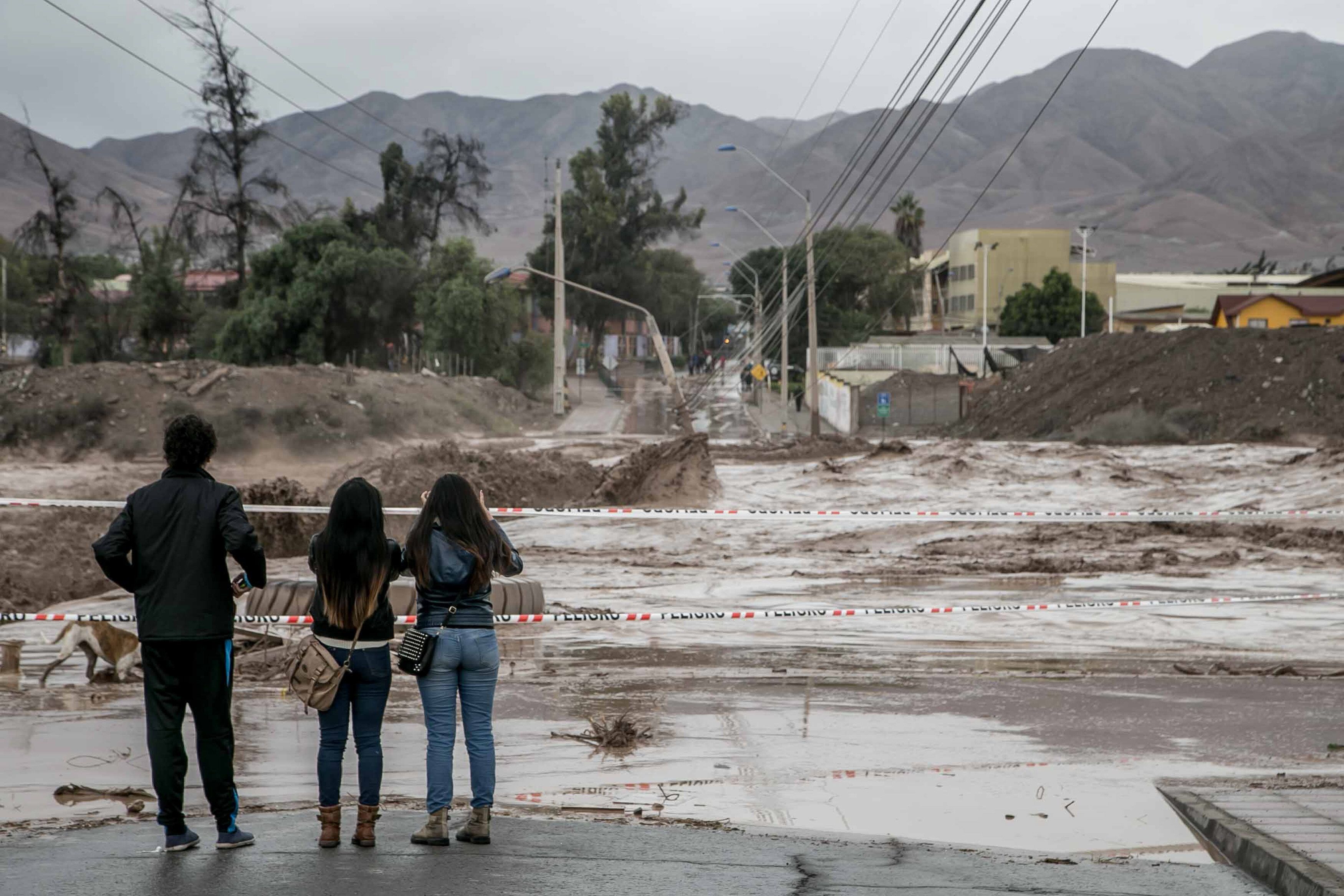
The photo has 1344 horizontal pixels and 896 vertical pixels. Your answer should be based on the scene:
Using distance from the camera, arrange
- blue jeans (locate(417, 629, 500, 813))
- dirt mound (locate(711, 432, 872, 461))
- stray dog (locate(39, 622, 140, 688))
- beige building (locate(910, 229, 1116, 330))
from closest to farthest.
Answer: blue jeans (locate(417, 629, 500, 813)) < stray dog (locate(39, 622, 140, 688)) < dirt mound (locate(711, 432, 872, 461)) < beige building (locate(910, 229, 1116, 330))

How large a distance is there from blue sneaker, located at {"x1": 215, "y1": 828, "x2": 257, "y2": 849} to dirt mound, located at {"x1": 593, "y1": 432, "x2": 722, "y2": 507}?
22.5m

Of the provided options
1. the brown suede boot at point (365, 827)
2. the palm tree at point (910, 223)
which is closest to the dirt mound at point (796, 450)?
the brown suede boot at point (365, 827)

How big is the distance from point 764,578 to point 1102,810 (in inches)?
486

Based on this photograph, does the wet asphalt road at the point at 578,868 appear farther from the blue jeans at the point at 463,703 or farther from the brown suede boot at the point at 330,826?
the blue jeans at the point at 463,703

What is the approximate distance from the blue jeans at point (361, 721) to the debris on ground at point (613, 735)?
2473 mm

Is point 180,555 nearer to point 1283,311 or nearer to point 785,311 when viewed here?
point 785,311

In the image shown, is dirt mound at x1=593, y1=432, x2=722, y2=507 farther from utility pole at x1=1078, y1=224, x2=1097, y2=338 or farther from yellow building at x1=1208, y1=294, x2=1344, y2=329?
utility pole at x1=1078, y1=224, x2=1097, y2=338

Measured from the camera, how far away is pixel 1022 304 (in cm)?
10094

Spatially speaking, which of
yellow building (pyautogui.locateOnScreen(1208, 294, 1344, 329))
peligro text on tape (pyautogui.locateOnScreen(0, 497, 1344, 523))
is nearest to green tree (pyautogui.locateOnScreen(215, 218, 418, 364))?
yellow building (pyautogui.locateOnScreen(1208, 294, 1344, 329))

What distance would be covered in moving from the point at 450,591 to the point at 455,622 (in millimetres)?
134

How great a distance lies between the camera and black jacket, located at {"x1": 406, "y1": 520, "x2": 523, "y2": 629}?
612cm

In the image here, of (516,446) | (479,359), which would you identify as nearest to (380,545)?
(516,446)

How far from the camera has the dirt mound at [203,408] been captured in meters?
43.2

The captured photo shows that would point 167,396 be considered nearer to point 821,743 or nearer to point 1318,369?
point 1318,369
